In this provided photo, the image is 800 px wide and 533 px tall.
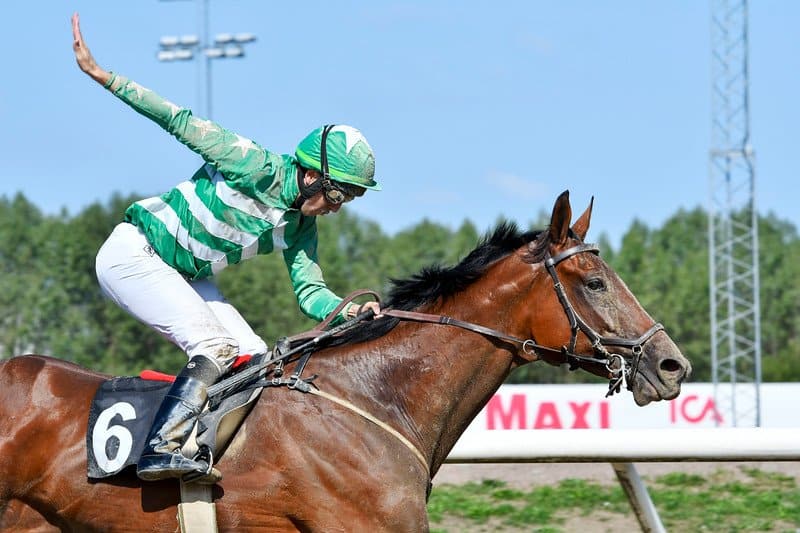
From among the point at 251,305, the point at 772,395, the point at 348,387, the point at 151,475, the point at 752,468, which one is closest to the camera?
the point at 151,475

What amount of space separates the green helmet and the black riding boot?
982 mm

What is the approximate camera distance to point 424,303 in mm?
4512

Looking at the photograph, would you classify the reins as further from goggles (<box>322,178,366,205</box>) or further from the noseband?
goggles (<box>322,178,366,205</box>)

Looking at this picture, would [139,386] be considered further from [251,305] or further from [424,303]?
[251,305]

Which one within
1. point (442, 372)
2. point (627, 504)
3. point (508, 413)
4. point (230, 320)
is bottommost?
point (627, 504)

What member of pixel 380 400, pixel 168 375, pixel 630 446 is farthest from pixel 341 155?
pixel 630 446

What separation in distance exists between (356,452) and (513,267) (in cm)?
100

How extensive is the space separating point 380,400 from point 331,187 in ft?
Answer: 2.97

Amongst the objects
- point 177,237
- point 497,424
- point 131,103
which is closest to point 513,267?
point 177,237

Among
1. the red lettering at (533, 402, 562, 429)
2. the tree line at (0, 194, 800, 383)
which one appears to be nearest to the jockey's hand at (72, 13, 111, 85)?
the red lettering at (533, 402, 562, 429)

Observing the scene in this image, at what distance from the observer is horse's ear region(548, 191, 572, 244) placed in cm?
424

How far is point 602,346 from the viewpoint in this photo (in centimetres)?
416

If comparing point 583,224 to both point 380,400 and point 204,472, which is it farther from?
point 204,472

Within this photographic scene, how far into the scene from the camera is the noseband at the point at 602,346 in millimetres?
4125
